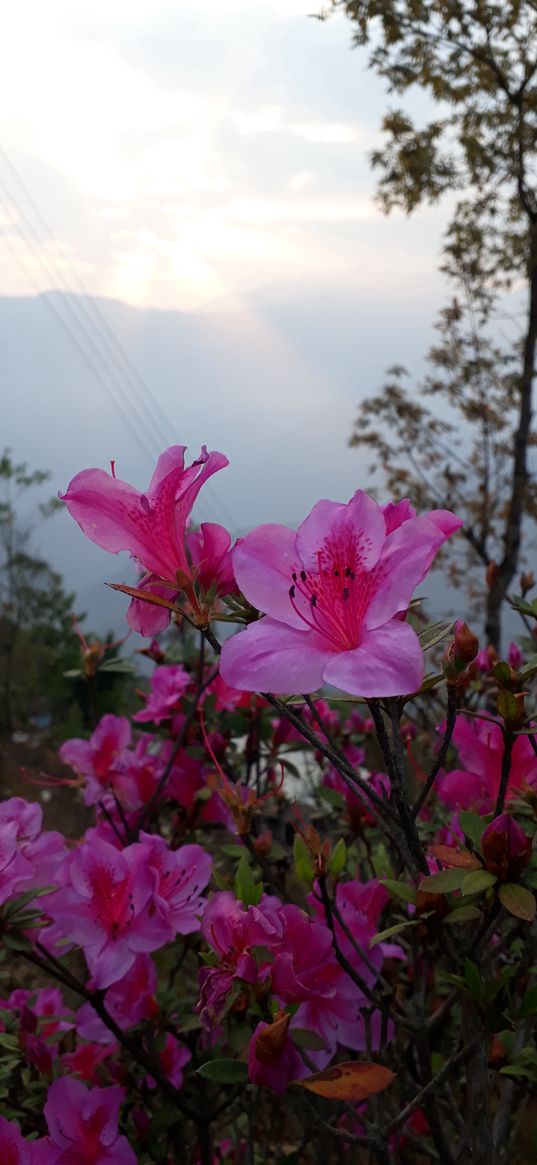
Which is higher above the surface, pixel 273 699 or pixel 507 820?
pixel 273 699

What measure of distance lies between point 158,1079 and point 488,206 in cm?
667

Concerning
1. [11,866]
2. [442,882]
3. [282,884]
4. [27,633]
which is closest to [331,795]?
[282,884]

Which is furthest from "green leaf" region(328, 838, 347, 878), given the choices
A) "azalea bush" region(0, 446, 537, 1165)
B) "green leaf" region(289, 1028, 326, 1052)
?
"green leaf" region(289, 1028, 326, 1052)

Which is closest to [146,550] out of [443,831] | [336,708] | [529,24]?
[443,831]

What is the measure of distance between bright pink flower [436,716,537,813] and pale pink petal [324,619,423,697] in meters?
0.41

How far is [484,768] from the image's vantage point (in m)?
1.02

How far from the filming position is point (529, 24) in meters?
5.62

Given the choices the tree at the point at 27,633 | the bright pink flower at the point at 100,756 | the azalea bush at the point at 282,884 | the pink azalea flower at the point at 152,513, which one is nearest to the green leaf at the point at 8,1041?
the azalea bush at the point at 282,884

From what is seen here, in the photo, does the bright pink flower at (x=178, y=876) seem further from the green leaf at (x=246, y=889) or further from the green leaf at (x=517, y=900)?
the green leaf at (x=517, y=900)

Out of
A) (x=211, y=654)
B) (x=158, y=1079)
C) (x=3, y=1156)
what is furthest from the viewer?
(x=211, y=654)

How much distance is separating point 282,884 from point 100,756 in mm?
395

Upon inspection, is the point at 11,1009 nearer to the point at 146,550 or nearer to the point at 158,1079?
the point at 158,1079

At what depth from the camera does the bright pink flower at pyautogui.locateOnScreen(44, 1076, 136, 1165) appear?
105 centimetres

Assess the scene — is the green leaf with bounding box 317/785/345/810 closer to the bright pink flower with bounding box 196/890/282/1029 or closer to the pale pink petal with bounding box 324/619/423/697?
the bright pink flower with bounding box 196/890/282/1029
